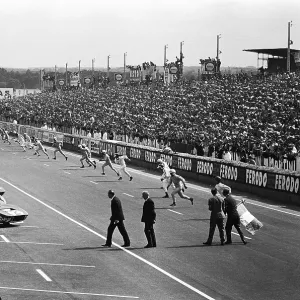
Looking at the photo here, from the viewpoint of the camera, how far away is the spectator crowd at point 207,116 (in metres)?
42.5

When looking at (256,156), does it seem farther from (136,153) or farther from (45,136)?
(45,136)

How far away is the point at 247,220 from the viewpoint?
22.5 meters

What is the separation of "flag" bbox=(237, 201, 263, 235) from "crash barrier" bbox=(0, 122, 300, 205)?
29.5 ft

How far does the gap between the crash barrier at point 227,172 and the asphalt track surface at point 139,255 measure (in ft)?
2.85

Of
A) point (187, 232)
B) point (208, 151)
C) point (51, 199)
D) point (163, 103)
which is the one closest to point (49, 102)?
point (163, 103)

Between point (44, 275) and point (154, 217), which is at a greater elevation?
point (154, 217)

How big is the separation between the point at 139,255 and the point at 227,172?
59.1 feet

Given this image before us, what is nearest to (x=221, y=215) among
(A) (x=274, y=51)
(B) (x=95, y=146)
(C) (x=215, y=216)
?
(C) (x=215, y=216)

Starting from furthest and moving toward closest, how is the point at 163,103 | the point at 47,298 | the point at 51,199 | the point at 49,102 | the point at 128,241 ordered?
1. the point at 49,102
2. the point at 163,103
3. the point at 51,199
4. the point at 128,241
5. the point at 47,298

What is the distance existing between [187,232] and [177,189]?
209 inches

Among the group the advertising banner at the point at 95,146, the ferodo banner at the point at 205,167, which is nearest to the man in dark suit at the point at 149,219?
the ferodo banner at the point at 205,167

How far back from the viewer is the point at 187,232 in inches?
949

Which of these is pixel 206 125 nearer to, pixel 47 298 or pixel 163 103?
pixel 163 103

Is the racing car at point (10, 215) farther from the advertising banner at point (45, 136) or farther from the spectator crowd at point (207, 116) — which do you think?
the advertising banner at point (45, 136)
